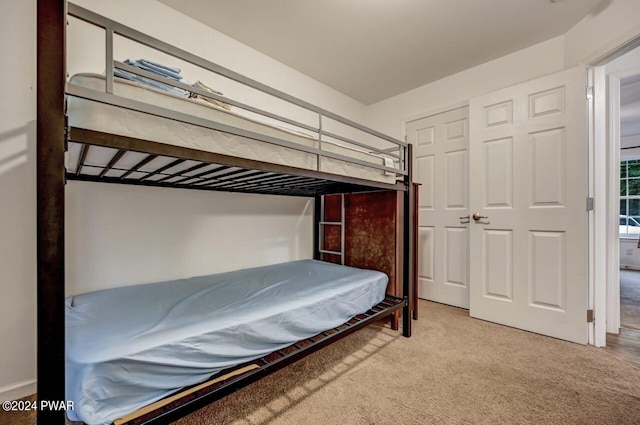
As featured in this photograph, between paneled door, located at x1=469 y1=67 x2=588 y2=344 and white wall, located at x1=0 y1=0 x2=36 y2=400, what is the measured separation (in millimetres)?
3213

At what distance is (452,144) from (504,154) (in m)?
0.59

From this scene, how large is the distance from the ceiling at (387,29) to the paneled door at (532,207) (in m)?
0.43

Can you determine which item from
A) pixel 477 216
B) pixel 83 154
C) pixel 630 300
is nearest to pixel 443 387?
pixel 477 216

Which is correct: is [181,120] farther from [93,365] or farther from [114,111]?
[93,365]

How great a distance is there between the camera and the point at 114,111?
2.67 ft

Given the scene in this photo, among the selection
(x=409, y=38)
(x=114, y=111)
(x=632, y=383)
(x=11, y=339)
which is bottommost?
(x=632, y=383)

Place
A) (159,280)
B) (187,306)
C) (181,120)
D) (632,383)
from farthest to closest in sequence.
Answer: (159,280)
(632,383)
(187,306)
(181,120)

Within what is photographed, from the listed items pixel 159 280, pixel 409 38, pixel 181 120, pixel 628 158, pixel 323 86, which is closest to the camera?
pixel 181 120

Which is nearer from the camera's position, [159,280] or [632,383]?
[632,383]

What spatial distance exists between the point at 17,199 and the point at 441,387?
249 cm

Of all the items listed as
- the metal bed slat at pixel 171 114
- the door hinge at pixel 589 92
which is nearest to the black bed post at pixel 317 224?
the metal bed slat at pixel 171 114

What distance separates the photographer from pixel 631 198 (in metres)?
5.12

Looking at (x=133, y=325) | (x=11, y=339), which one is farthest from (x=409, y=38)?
(x=11, y=339)

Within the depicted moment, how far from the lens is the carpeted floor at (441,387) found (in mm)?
1219
